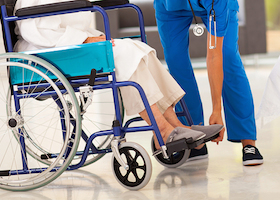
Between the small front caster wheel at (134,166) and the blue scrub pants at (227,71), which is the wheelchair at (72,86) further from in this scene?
the blue scrub pants at (227,71)

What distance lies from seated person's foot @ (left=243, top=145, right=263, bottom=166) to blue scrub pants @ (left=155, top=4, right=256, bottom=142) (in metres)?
0.07

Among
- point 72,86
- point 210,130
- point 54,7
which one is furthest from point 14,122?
point 210,130

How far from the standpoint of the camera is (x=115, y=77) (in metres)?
1.38

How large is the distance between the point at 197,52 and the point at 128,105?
3508 mm

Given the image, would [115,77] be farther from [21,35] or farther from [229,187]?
[229,187]

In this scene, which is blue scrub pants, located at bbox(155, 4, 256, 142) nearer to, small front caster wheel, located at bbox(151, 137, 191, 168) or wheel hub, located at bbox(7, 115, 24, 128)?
small front caster wheel, located at bbox(151, 137, 191, 168)

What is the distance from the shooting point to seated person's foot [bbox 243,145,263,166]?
1.64 m

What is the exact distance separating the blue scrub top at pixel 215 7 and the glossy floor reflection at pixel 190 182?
1.82ft

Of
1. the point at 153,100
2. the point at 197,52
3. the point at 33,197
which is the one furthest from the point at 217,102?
the point at 197,52

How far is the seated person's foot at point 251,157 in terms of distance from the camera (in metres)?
1.64

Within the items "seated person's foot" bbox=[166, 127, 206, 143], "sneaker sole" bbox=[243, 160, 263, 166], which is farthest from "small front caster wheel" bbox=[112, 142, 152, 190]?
"sneaker sole" bbox=[243, 160, 263, 166]

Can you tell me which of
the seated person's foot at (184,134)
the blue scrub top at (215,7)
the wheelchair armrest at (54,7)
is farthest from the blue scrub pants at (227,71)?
the wheelchair armrest at (54,7)

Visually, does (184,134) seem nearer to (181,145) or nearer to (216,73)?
(181,145)

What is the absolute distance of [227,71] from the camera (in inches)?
68.6
